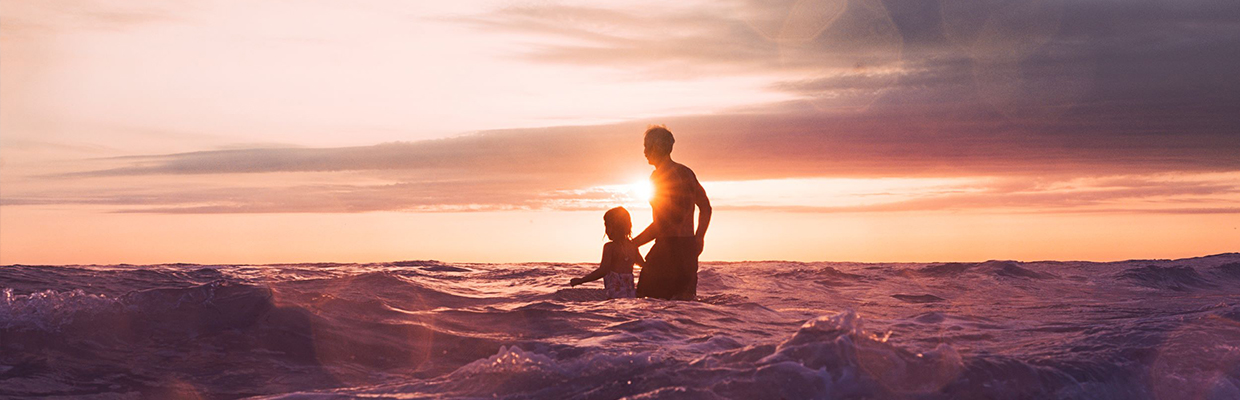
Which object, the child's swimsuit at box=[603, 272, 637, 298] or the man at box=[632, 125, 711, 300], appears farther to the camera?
the child's swimsuit at box=[603, 272, 637, 298]

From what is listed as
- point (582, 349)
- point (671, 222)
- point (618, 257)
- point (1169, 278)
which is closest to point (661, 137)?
point (671, 222)

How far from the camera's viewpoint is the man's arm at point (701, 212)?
27.1ft

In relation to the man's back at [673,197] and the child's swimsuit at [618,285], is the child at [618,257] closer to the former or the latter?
the child's swimsuit at [618,285]

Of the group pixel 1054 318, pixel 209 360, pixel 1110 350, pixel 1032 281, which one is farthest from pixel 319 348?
pixel 1032 281

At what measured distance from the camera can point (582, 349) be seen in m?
5.39

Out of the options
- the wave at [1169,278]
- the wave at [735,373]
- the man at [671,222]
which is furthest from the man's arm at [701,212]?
the wave at [1169,278]

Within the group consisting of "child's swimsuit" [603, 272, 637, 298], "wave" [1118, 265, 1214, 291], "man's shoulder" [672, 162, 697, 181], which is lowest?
"child's swimsuit" [603, 272, 637, 298]

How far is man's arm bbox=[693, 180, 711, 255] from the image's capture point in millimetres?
8266

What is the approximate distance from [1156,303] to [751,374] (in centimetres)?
919

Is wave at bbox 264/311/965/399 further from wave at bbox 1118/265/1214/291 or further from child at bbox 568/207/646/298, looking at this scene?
wave at bbox 1118/265/1214/291

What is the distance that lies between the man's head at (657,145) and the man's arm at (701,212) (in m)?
0.43

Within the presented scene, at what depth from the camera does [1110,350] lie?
18.1 ft

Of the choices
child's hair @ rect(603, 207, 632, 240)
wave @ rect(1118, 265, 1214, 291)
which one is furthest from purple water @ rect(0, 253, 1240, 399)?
wave @ rect(1118, 265, 1214, 291)

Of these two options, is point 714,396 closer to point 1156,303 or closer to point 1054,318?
point 1054,318
